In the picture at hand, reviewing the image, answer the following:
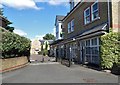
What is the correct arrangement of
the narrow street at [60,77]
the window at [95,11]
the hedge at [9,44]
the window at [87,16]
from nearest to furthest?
the narrow street at [60,77], the hedge at [9,44], the window at [95,11], the window at [87,16]

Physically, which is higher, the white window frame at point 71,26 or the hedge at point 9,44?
the white window frame at point 71,26

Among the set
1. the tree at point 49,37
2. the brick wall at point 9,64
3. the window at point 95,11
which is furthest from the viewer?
the tree at point 49,37

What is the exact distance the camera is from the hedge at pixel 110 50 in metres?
15.9

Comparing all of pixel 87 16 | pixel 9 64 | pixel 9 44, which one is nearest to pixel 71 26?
pixel 87 16

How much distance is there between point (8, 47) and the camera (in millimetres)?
17500

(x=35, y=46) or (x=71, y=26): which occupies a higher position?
(x=71, y=26)

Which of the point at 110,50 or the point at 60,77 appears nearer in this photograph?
the point at 60,77

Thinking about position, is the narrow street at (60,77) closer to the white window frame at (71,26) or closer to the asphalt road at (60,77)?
the asphalt road at (60,77)

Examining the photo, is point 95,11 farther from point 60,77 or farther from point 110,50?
point 60,77

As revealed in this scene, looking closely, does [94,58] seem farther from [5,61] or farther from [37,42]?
[37,42]

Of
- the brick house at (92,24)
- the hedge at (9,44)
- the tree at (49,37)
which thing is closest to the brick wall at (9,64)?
the hedge at (9,44)

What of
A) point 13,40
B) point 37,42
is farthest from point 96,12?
point 37,42

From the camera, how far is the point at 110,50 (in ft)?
52.7

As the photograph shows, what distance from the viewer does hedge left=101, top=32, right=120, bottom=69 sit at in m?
15.9
